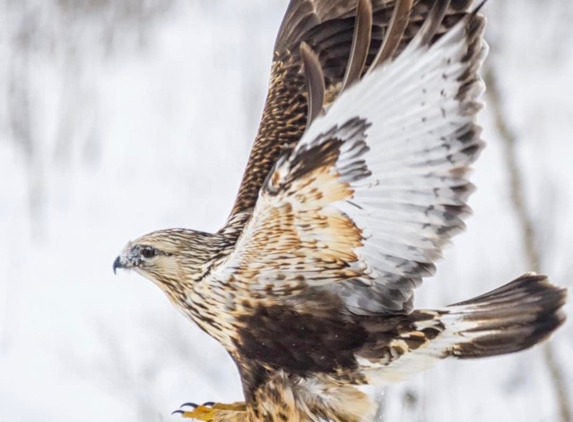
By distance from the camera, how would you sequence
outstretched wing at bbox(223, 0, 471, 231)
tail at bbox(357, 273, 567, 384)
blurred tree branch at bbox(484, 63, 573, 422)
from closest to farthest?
tail at bbox(357, 273, 567, 384) → outstretched wing at bbox(223, 0, 471, 231) → blurred tree branch at bbox(484, 63, 573, 422)

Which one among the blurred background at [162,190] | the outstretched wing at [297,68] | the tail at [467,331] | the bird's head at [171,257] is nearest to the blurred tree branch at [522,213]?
the blurred background at [162,190]

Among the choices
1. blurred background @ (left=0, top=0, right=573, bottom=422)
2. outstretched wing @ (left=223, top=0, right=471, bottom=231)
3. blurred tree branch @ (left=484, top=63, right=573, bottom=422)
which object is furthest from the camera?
blurred background @ (left=0, top=0, right=573, bottom=422)

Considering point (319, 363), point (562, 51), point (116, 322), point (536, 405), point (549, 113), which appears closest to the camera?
point (319, 363)

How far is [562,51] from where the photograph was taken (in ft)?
32.9

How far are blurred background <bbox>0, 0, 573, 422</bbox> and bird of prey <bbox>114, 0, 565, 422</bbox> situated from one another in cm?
79

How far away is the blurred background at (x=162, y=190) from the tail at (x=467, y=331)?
719 mm

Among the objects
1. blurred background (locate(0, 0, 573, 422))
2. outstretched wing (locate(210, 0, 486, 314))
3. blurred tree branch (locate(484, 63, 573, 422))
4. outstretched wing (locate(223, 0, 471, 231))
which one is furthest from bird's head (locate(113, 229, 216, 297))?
blurred tree branch (locate(484, 63, 573, 422))

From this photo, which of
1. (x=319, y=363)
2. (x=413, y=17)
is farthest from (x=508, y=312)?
(x=413, y=17)

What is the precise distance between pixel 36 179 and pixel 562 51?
4.23m

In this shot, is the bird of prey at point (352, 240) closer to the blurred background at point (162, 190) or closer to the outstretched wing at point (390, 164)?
the outstretched wing at point (390, 164)

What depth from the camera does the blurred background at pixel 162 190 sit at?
6043mm

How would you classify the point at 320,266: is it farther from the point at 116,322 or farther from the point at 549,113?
the point at 549,113

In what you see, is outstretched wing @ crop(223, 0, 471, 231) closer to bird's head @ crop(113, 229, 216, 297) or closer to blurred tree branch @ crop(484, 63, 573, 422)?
bird's head @ crop(113, 229, 216, 297)

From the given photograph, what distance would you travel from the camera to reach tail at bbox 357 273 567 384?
4301 millimetres
